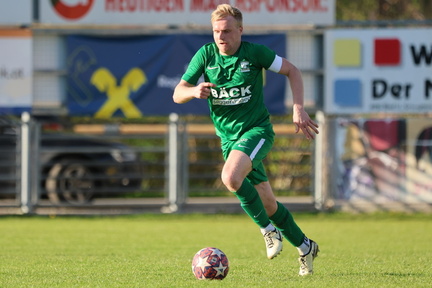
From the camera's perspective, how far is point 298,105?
764cm

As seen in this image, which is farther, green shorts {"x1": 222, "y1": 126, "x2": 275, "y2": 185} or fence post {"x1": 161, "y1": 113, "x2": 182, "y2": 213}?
fence post {"x1": 161, "y1": 113, "x2": 182, "y2": 213}

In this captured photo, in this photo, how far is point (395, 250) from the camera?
10.7 metres

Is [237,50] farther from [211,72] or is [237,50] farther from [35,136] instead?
[35,136]

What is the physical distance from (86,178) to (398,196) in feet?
19.2

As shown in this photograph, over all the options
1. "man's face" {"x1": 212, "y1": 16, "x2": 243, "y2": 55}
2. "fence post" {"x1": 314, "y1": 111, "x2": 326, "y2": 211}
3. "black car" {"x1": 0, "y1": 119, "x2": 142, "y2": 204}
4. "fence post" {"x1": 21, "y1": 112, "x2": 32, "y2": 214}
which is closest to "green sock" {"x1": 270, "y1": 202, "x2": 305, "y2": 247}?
"man's face" {"x1": 212, "y1": 16, "x2": 243, "y2": 55}

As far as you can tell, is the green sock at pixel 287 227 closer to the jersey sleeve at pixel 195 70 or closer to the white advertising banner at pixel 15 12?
the jersey sleeve at pixel 195 70

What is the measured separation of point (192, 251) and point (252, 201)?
3.08m

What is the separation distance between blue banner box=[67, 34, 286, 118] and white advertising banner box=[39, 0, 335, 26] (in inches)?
13.6

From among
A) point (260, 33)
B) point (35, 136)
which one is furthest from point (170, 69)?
point (35, 136)

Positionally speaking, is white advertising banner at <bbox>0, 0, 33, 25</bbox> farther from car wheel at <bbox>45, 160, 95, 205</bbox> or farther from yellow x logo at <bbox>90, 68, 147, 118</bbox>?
car wheel at <bbox>45, 160, 95, 205</bbox>

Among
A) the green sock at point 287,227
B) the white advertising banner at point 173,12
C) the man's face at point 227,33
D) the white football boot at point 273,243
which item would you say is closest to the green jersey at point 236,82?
the man's face at point 227,33

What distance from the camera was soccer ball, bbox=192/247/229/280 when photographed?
23.7ft

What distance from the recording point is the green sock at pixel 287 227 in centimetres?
785

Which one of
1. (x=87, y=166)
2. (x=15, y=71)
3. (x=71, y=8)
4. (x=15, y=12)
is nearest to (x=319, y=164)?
(x=87, y=166)
